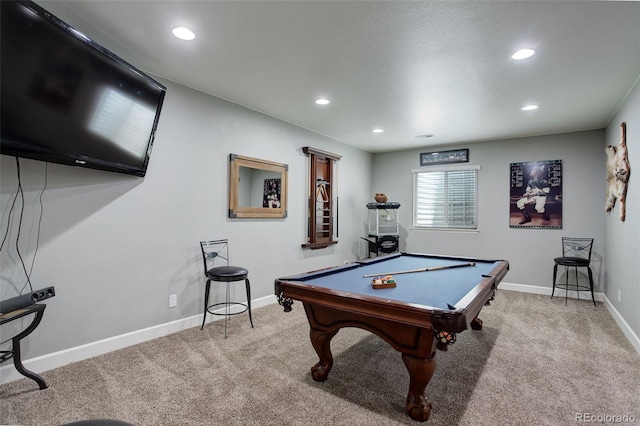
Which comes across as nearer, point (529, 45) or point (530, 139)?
point (529, 45)

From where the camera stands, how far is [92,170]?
2.60 metres

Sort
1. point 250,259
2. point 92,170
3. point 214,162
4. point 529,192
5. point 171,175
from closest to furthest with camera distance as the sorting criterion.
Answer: point 92,170, point 171,175, point 214,162, point 250,259, point 529,192

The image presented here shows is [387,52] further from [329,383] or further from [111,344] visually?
[111,344]

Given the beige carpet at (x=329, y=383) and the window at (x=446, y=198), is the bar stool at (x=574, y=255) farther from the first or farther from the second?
the beige carpet at (x=329, y=383)

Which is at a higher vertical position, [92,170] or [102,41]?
[102,41]

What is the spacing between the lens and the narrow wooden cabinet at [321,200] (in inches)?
191

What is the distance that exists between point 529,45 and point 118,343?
4.04 meters

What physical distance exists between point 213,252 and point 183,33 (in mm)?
2115

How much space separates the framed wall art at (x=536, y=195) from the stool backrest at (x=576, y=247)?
0.24 metres

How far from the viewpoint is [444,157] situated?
5.80 m

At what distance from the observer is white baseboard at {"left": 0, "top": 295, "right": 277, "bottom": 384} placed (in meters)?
2.22

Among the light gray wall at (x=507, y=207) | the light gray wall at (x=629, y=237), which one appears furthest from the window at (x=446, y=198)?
the light gray wall at (x=629, y=237)

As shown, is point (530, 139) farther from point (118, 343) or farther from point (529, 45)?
point (118, 343)

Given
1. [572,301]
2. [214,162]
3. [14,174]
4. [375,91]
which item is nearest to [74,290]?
[14,174]
